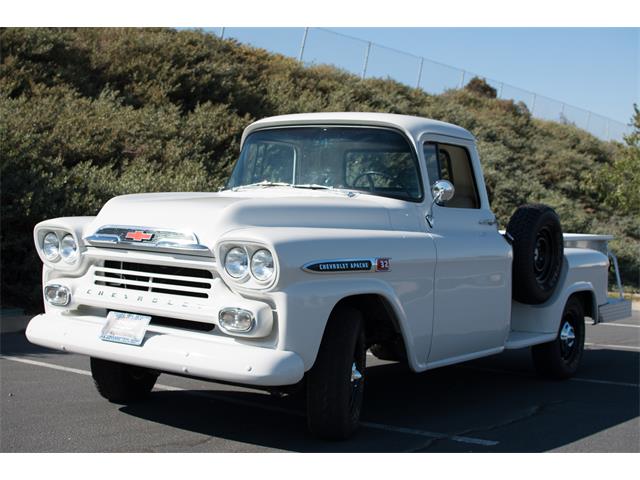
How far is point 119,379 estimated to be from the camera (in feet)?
19.1

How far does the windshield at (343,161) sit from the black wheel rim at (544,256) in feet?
5.23

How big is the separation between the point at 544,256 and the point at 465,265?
140cm

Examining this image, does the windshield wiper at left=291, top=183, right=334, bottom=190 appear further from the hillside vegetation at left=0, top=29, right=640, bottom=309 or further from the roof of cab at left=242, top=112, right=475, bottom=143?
the hillside vegetation at left=0, top=29, right=640, bottom=309

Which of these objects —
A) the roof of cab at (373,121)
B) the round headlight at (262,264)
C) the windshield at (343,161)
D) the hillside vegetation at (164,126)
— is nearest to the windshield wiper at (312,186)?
the windshield at (343,161)

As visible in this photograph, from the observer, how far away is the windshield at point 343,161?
592cm

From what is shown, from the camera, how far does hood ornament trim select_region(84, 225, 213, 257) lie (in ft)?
15.7

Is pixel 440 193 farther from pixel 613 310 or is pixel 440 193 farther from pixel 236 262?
pixel 613 310

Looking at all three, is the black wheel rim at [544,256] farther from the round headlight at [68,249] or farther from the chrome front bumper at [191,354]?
the round headlight at [68,249]

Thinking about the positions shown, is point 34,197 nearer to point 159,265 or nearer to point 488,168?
point 159,265

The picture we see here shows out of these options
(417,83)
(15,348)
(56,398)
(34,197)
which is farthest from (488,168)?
(56,398)

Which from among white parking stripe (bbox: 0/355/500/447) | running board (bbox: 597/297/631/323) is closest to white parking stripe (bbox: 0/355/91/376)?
white parking stripe (bbox: 0/355/500/447)

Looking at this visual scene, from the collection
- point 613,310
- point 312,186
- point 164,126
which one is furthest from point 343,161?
point 164,126

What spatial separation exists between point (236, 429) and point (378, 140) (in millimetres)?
2258

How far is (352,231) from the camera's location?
517cm
